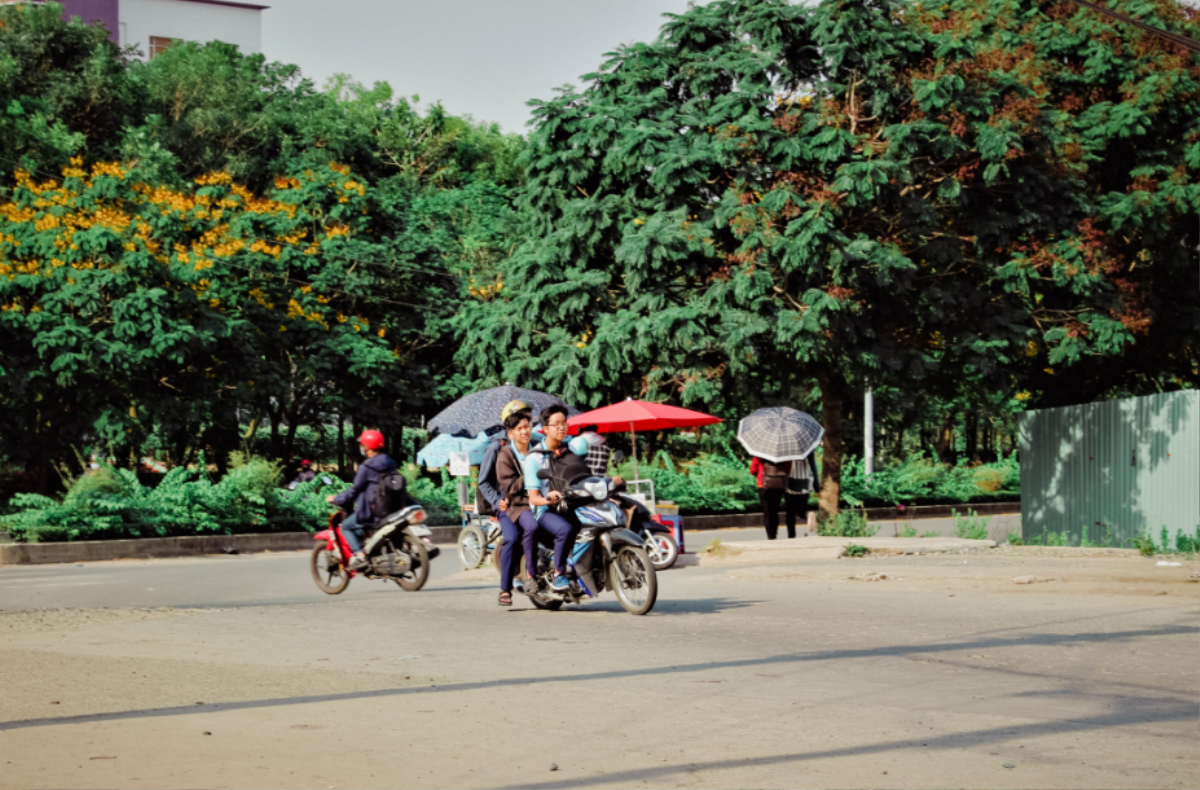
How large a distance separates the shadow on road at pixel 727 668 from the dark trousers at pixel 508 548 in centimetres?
335

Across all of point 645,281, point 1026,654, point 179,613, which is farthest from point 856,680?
point 645,281

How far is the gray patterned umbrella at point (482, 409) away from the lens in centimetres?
2264

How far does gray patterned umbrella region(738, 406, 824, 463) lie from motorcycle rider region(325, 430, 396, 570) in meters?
8.14

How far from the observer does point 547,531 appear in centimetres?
1155

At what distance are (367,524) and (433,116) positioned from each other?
3560cm

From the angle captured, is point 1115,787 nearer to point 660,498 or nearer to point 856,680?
point 856,680

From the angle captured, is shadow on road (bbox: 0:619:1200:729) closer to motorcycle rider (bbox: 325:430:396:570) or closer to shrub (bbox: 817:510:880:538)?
motorcycle rider (bbox: 325:430:396:570)

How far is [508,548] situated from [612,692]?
4392 millimetres

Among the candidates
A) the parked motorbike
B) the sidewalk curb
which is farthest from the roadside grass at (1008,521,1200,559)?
the sidewalk curb

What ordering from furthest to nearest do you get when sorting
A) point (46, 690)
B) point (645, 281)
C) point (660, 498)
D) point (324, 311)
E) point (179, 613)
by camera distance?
point (324, 311)
point (660, 498)
point (645, 281)
point (179, 613)
point (46, 690)

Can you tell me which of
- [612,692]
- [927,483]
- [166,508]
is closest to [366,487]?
[612,692]

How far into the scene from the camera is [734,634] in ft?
33.5

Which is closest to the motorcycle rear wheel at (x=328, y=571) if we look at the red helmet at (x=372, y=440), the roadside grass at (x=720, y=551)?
the red helmet at (x=372, y=440)

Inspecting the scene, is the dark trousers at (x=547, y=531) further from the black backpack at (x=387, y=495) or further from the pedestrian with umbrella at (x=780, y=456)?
the pedestrian with umbrella at (x=780, y=456)
